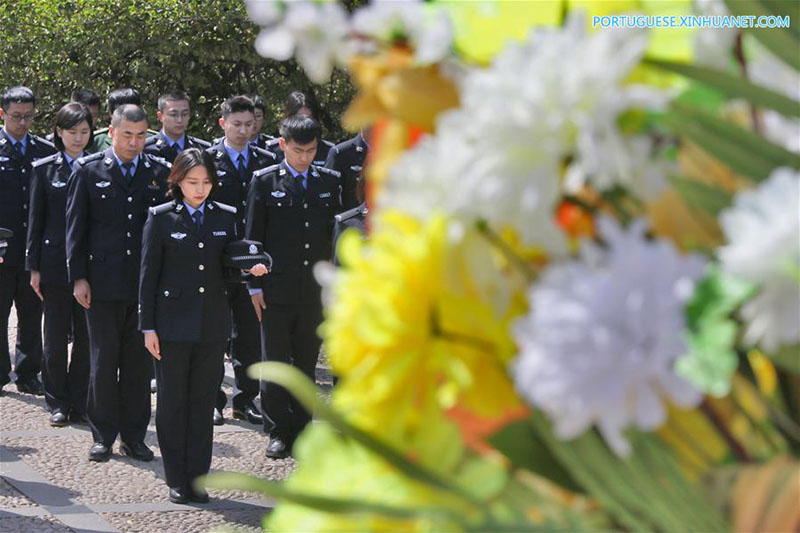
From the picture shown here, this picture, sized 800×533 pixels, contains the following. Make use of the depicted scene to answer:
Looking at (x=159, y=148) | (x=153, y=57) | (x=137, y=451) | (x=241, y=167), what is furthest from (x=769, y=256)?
(x=153, y=57)

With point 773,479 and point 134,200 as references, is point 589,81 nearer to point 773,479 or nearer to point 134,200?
point 773,479

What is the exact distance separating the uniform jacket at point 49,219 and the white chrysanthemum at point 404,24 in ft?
24.2

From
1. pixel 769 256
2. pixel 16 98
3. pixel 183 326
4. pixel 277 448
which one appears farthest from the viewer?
pixel 16 98

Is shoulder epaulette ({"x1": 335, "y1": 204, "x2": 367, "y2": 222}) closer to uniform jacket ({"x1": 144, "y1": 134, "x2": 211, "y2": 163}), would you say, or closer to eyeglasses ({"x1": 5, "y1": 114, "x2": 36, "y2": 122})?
uniform jacket ({"x1": 144, "y1": 134, "x2": 211, "y2": 163})

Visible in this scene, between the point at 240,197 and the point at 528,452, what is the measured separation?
805 centimetres

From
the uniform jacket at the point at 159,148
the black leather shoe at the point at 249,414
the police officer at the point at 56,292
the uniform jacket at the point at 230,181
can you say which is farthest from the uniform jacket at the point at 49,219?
the black leather shoe at the point at 249,414

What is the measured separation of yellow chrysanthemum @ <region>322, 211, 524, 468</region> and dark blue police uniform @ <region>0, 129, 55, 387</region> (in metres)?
8.27

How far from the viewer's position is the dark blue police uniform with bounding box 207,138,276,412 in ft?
27.5

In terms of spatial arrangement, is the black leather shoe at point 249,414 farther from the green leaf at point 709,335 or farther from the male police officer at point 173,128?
the green leaf at point 709,335

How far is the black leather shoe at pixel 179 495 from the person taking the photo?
644 cm


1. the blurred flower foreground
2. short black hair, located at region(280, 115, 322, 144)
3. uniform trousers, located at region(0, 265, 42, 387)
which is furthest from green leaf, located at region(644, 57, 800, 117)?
uniform trousers, located at region(0, 265, 42, 387)

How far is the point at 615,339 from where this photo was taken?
2.26ft

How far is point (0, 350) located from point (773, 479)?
840cm

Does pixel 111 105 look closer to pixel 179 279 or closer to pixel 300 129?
pixel 300 129
